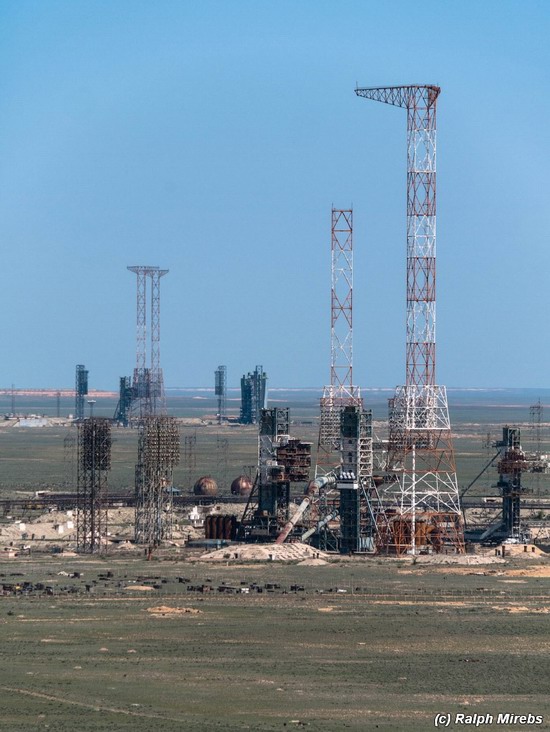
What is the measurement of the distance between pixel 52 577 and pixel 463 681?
36196 mm

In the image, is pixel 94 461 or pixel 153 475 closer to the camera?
pixel 94 461

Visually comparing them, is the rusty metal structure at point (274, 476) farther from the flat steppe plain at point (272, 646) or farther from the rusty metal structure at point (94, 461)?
the rusty metal structure at point (94, 461)

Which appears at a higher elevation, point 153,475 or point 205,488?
point 153,475

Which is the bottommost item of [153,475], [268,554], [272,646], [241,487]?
[272,646]

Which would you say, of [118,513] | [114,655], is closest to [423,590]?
[114,655]

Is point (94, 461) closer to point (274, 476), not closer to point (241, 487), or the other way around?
point (274, 476)

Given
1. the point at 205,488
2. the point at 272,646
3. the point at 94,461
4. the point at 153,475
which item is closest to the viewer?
the point at 272,646

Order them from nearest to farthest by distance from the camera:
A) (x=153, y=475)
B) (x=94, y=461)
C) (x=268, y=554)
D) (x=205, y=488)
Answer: (x=268, y=554) < (x=94, y=461) < (x=153, y=475) < (x=205, y=488)

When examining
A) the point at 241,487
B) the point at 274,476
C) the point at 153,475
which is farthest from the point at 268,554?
the point at 241,487

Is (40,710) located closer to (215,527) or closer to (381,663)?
(381,663)

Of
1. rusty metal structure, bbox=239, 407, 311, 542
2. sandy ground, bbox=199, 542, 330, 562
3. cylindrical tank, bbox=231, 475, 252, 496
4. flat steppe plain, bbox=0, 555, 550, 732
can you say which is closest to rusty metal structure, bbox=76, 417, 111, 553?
flat steppe plain, bbox=0, 555, 550, 732

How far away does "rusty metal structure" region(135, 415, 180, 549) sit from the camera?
11188 centimetres

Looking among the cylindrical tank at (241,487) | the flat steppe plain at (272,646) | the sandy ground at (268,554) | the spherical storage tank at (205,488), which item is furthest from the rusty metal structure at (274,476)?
the cylindrical tank at (241,487)

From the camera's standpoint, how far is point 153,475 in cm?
11162
